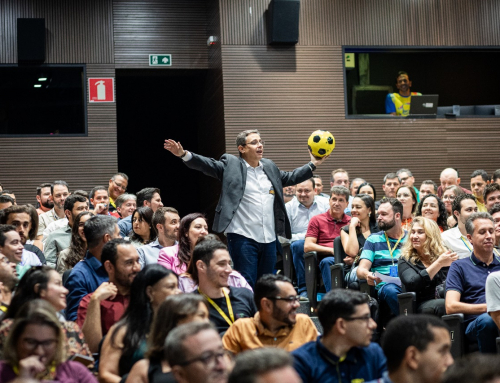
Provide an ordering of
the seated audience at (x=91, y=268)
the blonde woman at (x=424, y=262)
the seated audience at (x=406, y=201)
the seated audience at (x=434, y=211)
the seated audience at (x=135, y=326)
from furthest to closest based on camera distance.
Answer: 1. the seated audience at (x=406, y=201)
2. the seated audience at (x=434, y=211)
3. the blonde woman at (x=424, y=262)
4. the seated audience at (x=91, y=268)
5. the seated audience at (x=135, y=326)

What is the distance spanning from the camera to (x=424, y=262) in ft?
14.2

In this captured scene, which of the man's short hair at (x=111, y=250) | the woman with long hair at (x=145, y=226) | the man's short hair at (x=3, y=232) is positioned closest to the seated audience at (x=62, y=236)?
the woman with long hair at (x=145, y=226)

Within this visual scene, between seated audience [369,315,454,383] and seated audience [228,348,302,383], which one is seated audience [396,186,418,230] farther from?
seated audience [228,348,302,383]

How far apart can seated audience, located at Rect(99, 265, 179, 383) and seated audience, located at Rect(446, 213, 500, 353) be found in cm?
166

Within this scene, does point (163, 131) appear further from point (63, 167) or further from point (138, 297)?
point (138, 297)

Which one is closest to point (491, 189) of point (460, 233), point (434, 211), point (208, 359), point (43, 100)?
point (434, 211)

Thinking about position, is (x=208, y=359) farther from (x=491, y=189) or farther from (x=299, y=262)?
(x=491, y=189)

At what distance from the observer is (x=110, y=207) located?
6582 millimetres

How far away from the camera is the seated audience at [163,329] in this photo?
2.34 m

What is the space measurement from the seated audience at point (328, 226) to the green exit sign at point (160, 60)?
279 centimetres

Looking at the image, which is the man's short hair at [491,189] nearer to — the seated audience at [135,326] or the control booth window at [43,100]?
the seated audience at [135,326]

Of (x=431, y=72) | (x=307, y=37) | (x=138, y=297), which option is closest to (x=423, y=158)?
(x=431, y=72)

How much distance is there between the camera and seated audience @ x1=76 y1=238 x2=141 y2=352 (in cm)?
299

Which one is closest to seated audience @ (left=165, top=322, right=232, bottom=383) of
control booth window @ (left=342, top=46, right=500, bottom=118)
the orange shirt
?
the orange shirt
